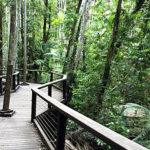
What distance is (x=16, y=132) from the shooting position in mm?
2719

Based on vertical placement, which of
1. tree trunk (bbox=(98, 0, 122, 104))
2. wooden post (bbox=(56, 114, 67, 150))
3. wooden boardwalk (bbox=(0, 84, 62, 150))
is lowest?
wooden boardwalk (bbox=(0, 84, 62, 150))

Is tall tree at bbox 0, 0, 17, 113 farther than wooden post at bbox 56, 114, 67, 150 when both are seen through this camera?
Yes

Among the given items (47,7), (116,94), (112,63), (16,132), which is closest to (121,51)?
(112,63)

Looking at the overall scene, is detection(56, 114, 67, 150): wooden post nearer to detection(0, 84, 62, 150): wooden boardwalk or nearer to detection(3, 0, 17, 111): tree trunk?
detection(0, 84, 62, 150): wooden boardwalk

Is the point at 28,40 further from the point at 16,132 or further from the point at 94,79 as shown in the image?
the point at 16,132

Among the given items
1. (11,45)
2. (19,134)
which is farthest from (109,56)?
(19,134)

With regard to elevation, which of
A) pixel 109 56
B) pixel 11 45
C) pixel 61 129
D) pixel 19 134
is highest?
pixel 11 45

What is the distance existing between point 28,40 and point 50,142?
9.87 m

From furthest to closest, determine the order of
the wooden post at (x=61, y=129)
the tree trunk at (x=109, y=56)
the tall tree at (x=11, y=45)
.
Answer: the tree trunk at (x=109, y=56)
the tall tree at (x=11, y=45)
the wooden post at (x=61, y=129)

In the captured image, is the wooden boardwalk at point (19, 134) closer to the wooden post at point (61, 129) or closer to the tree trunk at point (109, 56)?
the wooden post at point (61, 129)

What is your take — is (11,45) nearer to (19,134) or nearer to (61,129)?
(19,134)

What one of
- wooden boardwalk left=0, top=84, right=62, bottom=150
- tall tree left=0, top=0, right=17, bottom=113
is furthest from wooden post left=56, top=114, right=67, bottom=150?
tall tree left=0, top=0, right=17, bottom=113

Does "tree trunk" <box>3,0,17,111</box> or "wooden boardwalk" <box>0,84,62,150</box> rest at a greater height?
"tree trunk" <box>3,0,17,111</box>

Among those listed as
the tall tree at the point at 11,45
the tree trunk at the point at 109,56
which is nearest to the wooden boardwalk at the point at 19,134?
the tall tree at the point at 11,45
